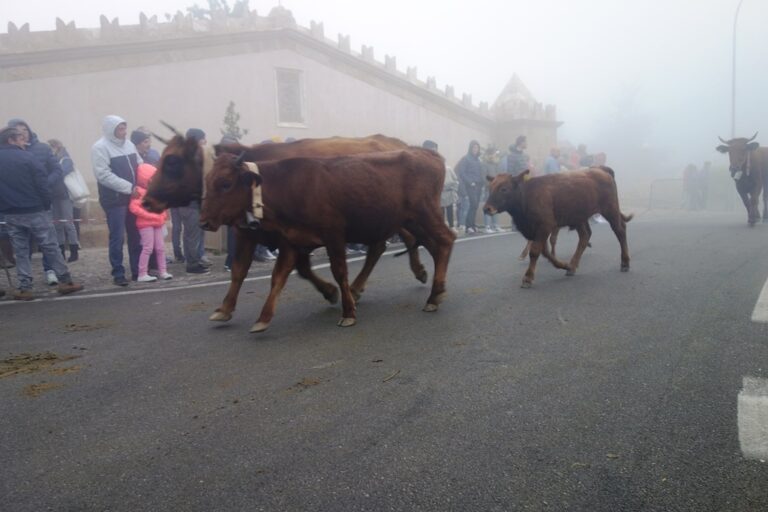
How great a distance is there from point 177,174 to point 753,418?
4.80 metres

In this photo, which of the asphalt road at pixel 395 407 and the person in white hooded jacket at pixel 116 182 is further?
the person in white hooded jacket at pixel 116 182

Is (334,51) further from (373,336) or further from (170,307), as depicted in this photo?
(373,336)

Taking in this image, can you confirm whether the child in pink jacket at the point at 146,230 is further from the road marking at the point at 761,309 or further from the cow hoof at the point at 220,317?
the road marking at the point at 761,309

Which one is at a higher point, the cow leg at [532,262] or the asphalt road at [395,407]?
the cow leg at [532,262]

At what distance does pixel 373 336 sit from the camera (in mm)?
4844

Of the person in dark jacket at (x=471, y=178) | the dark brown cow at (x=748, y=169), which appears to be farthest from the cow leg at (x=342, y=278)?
the dark brown cow at (x=748, y=169)

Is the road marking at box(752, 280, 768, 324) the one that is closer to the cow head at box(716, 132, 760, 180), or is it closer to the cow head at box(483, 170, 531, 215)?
the cow head at box(483, 170, 531, 215)

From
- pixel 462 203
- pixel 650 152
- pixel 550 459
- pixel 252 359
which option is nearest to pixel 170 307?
pixel 252 359

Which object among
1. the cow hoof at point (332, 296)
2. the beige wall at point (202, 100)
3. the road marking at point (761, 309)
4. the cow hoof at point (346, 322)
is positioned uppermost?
the beige wall at point (202, 100)

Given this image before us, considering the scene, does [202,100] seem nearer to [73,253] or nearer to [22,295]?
[73,253]

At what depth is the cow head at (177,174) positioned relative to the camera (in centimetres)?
551

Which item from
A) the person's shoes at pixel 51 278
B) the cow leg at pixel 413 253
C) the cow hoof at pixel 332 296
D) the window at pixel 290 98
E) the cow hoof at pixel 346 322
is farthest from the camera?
the window at pixel 290 98

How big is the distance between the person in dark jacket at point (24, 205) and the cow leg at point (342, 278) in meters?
4.03

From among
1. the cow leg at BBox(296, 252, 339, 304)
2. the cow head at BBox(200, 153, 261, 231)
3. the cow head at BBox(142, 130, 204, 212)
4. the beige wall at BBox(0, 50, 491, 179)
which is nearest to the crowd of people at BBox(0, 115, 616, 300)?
the cow head at BBox(142, 130, 204, 212)
